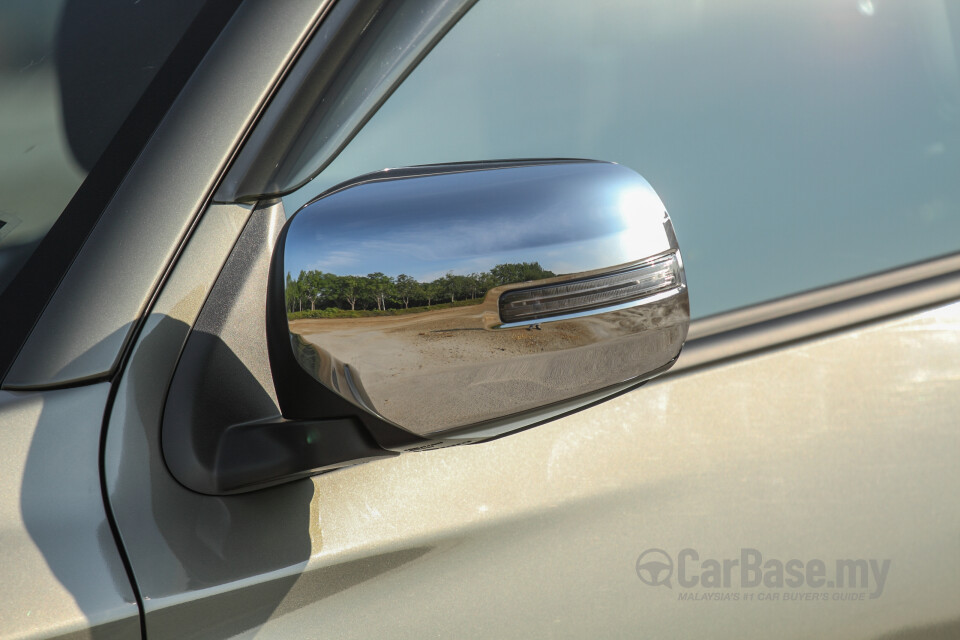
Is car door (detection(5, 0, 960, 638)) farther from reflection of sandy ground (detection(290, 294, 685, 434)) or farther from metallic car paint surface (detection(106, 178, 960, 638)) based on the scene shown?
reflection of sandy ground (detection(290, 294, 685, 434))

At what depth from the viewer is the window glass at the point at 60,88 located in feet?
2.86

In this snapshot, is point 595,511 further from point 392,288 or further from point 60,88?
point 60,88

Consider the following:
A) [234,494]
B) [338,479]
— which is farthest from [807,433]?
[234,494]

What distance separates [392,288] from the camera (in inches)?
27.1

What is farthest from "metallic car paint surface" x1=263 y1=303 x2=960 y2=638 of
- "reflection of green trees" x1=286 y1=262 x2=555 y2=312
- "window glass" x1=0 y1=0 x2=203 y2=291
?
"window glass" x1=0 y1=0 x2=203 y2=291

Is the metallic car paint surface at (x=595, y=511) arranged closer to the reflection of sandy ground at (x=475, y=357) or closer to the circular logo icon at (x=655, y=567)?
the circular logo icon at (x=655, y=567)

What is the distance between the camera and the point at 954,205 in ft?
3.83

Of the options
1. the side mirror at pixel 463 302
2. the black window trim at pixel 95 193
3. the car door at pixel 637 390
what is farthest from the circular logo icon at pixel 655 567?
the black window trim at pixel 95 193

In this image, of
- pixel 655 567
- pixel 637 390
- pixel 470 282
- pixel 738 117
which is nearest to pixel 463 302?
pixel 470 282

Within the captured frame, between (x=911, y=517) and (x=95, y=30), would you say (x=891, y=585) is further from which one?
(x=95, y=30)

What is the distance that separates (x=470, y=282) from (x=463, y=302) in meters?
0.02

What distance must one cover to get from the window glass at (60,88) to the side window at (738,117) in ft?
0.91

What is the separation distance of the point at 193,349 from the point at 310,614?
0.30 metres

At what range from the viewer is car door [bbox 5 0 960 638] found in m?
0.81
